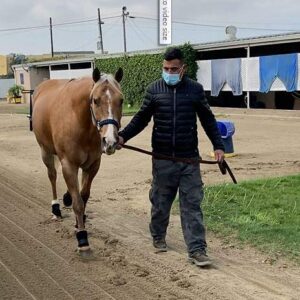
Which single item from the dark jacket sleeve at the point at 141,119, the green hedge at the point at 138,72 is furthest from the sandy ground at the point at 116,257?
the green hedge at the point at 138,72

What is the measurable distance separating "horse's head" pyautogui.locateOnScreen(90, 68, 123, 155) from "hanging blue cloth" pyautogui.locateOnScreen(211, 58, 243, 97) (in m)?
21.6

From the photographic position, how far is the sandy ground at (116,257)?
454cm

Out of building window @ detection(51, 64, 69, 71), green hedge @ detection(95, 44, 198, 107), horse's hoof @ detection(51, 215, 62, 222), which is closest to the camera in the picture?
horse's hoof @ detection(51, 215, 62, 222)

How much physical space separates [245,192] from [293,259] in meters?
2.87

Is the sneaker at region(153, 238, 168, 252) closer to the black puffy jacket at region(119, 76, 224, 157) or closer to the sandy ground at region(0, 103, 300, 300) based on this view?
the sandy ground at region(0, 103, 300, 300)

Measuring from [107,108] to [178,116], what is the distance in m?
0.71

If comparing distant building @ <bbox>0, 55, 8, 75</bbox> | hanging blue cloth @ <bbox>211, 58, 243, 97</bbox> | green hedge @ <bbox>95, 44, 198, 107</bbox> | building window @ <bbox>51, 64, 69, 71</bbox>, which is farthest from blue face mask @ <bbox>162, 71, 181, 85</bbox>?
distant building @ <bbox>0, 55, 8, 75</bbox>

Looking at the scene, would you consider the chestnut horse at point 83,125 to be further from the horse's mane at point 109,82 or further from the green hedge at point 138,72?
the green hedge at point 138,72

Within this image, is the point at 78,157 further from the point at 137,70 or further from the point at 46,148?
the point at 137,70

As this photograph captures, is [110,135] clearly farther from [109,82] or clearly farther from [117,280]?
[117,280]

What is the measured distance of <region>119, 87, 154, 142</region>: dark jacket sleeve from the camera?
5.34 meters

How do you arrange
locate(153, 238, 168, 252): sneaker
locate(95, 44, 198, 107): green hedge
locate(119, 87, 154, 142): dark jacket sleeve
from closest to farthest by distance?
1. locate(119, 87, 154, 142): dark jacket sleeve
2. locate(153, 238, 168, 252): sneaker
3. locate(95, 44, 198, 107): green hedge

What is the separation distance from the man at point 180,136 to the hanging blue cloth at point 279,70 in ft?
61.6

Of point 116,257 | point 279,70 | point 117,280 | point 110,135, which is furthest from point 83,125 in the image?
point 279,70
